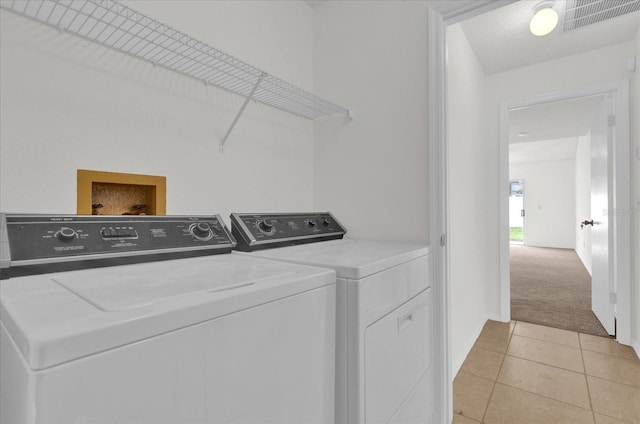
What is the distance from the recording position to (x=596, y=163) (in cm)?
321

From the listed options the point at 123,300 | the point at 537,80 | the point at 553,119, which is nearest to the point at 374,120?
the point at 123,300

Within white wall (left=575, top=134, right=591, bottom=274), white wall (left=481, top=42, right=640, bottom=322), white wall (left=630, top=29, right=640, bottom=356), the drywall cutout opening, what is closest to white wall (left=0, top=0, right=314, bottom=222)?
the drywall cutout opening

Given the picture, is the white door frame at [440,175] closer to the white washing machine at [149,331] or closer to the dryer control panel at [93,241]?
the white washing machine at [149,331]

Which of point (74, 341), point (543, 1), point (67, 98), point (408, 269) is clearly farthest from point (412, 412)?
point (543, 1)

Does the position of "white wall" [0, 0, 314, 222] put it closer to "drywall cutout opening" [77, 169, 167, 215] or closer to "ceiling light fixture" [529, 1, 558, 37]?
"drywall cutout opening" [77, 169, 167, 215]

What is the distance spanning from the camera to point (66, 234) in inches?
34.7

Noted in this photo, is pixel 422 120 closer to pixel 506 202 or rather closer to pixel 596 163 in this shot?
pixel 506 202

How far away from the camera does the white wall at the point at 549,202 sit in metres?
8.44

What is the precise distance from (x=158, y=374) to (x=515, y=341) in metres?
2.99

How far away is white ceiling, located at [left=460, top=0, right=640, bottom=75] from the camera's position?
7.40 feet

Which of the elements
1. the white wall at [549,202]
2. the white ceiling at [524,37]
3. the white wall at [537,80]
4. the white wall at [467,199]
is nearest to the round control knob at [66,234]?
the white wall at [467,199]

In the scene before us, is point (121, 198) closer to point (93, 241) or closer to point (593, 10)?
point (93, 241)

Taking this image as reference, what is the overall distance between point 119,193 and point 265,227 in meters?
0.58

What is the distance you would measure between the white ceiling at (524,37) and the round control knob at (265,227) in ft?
6.95
